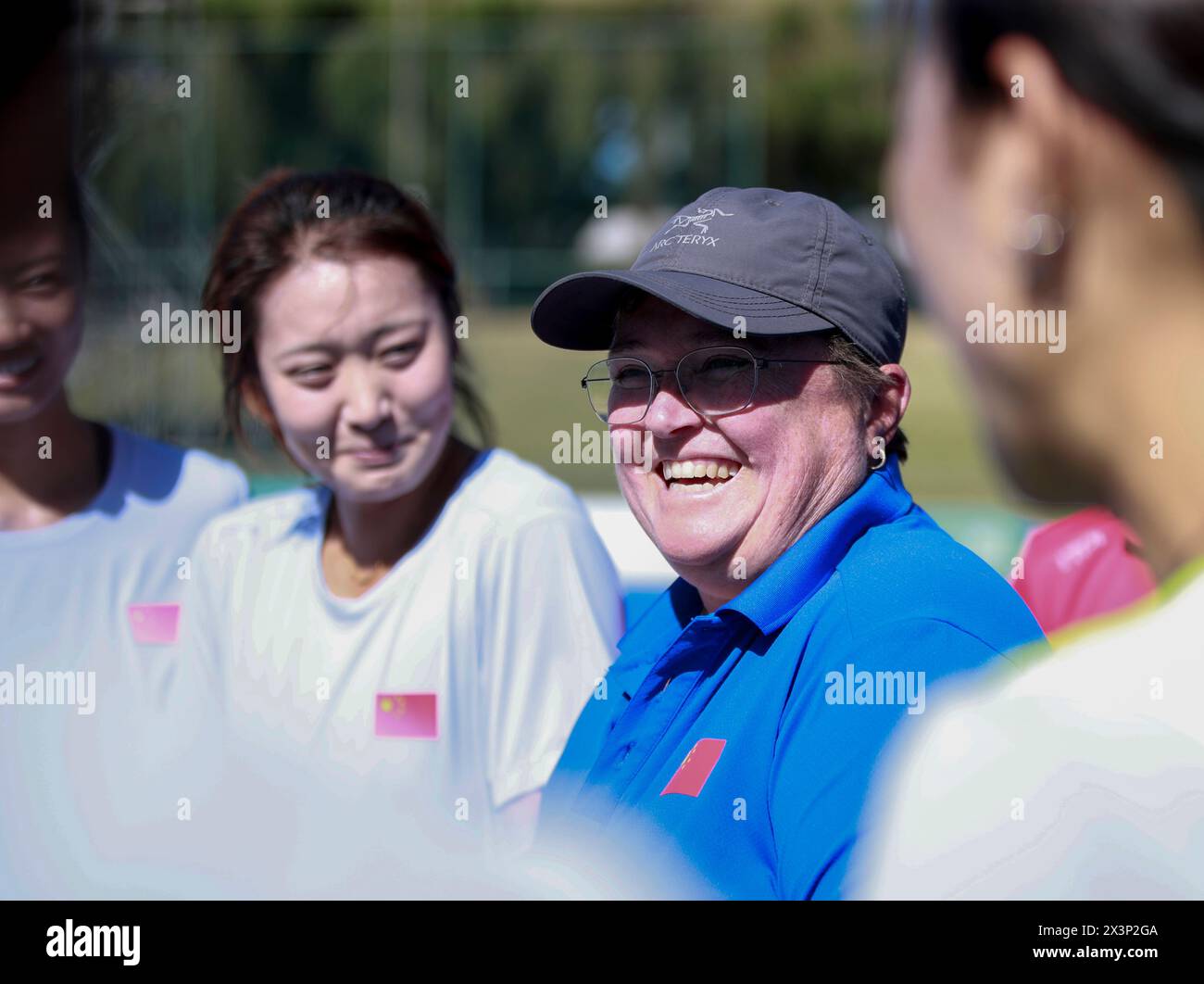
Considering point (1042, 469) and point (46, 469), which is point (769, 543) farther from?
point (46, 469)

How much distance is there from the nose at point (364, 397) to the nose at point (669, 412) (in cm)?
64

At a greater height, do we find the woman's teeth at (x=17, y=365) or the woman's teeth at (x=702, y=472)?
the woman's teeth at (x=17, y=365)

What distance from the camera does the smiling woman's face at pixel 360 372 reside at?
215cm

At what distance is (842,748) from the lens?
1389 mm

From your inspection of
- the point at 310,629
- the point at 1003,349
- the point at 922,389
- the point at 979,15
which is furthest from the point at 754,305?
the point at 922,389

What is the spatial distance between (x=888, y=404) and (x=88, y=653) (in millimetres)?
1505

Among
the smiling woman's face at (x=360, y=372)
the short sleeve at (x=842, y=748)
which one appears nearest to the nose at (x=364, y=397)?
the smiling woman's face at (x=360, y=372)

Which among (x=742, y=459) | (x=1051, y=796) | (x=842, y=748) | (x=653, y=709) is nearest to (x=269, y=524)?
(x=653, y=709)

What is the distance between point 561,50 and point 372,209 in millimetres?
11508

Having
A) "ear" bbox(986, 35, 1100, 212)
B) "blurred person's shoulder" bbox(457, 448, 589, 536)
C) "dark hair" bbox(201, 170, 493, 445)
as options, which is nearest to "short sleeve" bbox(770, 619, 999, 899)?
"ear" bbox(986, 35, 1100, 212)

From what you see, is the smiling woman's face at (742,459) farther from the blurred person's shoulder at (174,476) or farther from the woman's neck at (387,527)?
the blurred person's shoulder at (174,476)

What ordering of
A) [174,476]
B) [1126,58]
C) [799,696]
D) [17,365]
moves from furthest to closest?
[174,476] → [17,365] → [799,696] → [1126,58]
